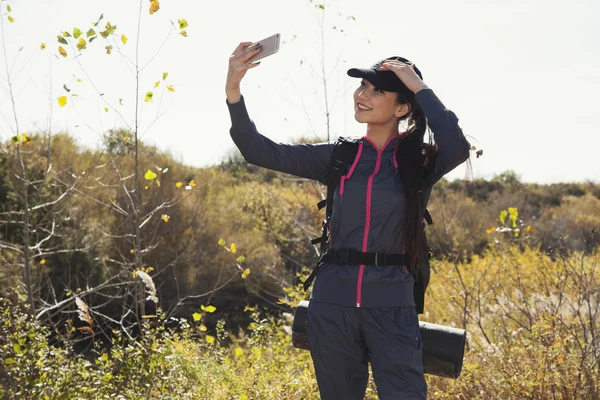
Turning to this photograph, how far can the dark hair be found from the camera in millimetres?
2232

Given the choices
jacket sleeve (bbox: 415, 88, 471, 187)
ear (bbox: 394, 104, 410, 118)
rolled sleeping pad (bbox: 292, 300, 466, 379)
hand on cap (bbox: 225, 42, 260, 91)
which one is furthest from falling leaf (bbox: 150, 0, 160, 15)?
rolled sleeping pad (bbox: 292, 300, 466, 379)

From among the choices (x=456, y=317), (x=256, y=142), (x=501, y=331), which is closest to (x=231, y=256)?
(x=456, y=317)

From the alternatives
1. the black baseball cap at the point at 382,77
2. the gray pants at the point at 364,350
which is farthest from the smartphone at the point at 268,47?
the gray pants at the point at 364,350

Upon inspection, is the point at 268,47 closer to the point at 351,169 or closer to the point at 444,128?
the point at 351,169

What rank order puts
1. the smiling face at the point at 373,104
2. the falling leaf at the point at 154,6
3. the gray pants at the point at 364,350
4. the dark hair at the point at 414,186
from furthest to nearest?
the falling leaf at the point at 154,6 < the smiling face at the point at 373,104 < the dark hair at the point at 414,186 < the gray pants at the point at 364,350

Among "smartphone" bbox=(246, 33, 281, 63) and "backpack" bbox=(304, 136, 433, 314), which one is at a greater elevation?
"smartphone" bbox=(246, 33, 281, 63)

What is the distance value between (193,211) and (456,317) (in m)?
7.62

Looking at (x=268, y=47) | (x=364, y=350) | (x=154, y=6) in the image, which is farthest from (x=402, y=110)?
(x=154, y=6)

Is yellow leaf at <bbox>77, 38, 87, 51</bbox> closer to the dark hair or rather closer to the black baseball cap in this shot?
the black baseball cap

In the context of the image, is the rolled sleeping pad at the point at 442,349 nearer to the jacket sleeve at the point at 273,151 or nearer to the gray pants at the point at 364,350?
the gray pants at the point at 364,350

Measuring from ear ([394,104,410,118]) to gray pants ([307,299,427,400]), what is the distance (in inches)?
27.5

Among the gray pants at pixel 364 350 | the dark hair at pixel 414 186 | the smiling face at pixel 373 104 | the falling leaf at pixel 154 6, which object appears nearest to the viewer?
the gray pants at pixel 364 350

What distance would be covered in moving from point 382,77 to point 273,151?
0.47m

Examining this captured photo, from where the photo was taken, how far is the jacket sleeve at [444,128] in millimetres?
2145
